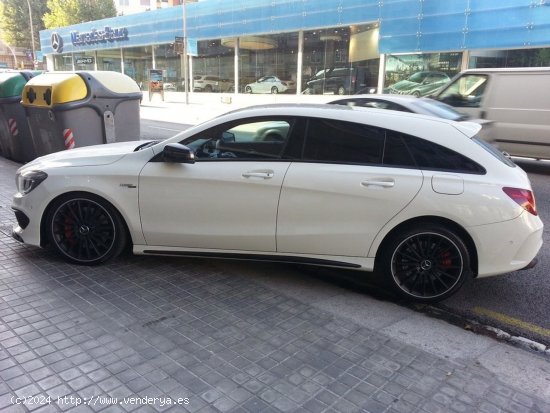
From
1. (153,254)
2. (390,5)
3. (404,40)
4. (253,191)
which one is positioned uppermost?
(390,5)

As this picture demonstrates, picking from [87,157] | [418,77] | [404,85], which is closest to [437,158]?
[87,157]

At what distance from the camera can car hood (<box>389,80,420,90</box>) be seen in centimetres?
2236

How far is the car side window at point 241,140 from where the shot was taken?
412 cm

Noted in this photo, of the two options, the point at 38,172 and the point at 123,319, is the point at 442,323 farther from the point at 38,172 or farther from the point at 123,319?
the point at 38,172

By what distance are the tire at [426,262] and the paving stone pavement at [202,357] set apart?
70 centimetres

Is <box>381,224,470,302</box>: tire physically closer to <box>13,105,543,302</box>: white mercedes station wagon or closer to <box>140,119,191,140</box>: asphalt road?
<box>13,105,543,302</box>: white mercedes station wagon

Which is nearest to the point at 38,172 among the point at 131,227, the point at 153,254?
the point at 131,227

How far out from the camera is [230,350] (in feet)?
10.1

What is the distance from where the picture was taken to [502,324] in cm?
371

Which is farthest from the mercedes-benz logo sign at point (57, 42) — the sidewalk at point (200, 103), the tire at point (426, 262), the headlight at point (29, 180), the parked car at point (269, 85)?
the tire at point (426, 262)

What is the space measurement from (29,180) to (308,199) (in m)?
2.54

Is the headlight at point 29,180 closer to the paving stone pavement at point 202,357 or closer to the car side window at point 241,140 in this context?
the paving stone pavement at point 202,357

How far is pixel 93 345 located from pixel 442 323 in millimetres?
2482

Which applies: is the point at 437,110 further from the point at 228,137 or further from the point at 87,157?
the point at 87,157
